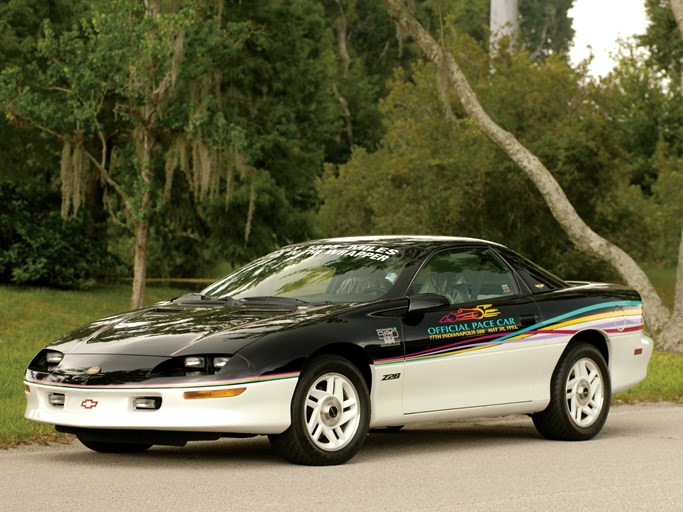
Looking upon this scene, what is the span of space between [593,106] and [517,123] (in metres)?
3.61

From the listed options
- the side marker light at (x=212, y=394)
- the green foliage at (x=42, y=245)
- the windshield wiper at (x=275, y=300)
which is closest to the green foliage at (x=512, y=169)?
the green foliage at (x=42, y=245)

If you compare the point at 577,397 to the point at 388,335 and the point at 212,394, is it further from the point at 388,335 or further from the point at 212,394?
the point at 212,394

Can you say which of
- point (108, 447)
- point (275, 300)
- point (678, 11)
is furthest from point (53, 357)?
point (678, 11)

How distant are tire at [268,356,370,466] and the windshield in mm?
814

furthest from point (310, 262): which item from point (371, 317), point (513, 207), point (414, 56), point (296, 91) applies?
point (414, 56)

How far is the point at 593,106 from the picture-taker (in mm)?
44562

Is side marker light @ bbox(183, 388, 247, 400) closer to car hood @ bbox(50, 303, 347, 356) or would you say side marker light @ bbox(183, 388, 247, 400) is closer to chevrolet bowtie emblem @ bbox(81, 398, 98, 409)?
car hood @ bbox(50, 303, 347, 356)

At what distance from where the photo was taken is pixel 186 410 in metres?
8.25

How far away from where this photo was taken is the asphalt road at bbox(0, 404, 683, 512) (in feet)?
24.0

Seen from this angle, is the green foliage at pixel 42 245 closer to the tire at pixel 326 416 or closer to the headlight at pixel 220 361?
the tire at pixel 326 416

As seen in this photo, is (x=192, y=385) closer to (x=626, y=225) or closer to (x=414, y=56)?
(x=626, y=225)

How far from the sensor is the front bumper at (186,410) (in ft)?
27.0

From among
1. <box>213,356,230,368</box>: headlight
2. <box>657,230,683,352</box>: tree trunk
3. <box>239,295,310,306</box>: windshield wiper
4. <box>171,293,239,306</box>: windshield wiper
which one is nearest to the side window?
<box>239,295,310,306</box>: windshield wiper

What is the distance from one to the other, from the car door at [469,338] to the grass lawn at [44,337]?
3.05m
